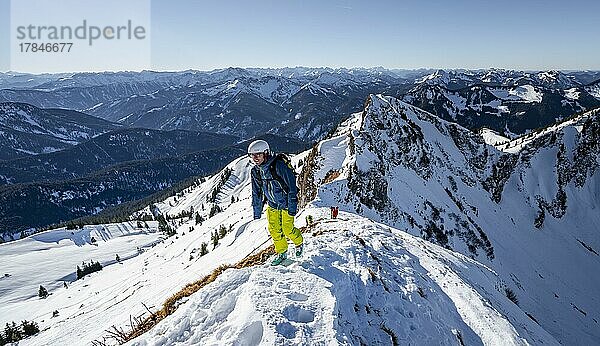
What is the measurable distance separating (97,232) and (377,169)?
166288mm

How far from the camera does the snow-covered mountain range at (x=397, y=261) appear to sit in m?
8.72

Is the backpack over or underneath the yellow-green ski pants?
Answer: over

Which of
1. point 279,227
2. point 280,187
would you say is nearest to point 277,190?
point 280,187

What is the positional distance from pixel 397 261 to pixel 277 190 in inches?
244

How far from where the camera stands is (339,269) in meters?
11.1

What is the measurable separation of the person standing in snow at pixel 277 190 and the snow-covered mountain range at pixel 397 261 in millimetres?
947

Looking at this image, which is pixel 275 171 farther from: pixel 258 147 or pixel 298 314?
pixel 298 314

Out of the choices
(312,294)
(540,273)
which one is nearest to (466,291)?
(312,294)

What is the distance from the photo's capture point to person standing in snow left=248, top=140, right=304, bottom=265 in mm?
10953

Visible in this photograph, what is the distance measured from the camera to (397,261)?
1386 cm

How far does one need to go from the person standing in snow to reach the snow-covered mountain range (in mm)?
947

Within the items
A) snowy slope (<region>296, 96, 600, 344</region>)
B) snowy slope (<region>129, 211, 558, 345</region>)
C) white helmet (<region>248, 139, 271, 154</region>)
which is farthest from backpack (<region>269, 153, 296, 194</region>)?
snowy slope (<region>296, 96, 600, 344</region>)

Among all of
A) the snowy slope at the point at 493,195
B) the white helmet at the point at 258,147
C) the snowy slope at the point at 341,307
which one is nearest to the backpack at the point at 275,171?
the white helmet at the point at 258,147

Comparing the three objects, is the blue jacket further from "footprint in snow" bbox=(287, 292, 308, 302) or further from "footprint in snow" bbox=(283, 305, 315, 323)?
"footprint in snow" bbox=(283, 305, 315, 323)
